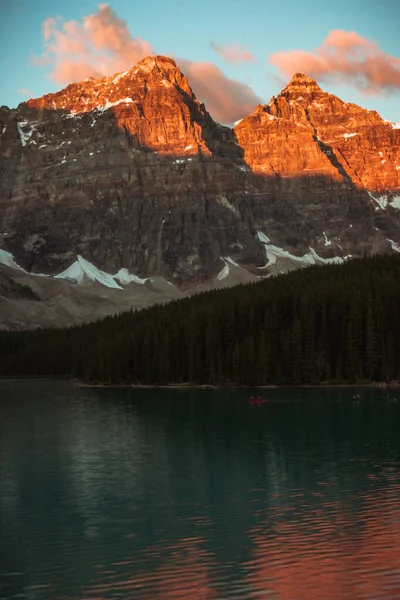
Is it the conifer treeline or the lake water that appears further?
the conifer treeline

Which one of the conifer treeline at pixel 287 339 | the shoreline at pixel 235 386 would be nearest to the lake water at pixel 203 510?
the shoreline at pixel 235 386

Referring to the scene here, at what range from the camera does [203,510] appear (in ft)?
155

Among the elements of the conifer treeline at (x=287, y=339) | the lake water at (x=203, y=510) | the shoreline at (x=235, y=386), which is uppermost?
the conifer treeline at (x=287, y=339)

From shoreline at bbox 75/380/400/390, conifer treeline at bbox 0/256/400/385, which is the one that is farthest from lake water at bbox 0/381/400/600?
conifer treeline at bbox 0/256/400/385

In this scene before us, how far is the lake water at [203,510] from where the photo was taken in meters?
33.8

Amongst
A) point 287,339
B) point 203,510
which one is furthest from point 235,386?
point 203,510

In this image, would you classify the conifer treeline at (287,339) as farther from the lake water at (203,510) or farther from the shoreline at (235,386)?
the lake water at (203,510)

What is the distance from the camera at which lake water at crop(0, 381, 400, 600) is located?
33.8 metres

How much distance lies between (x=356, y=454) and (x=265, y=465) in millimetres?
8722

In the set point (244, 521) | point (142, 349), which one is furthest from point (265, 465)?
point (142, 349)

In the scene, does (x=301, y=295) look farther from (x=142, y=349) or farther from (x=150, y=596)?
(x=150, y=596)

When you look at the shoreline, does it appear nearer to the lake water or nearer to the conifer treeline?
the conifer treeline

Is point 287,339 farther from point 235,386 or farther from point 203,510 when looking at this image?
point 203,510

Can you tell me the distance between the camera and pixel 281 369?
527 ft
